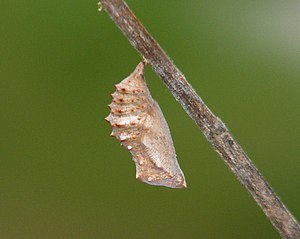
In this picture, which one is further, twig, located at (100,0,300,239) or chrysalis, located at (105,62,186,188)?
chrysalis, located at (105,62,186,188)

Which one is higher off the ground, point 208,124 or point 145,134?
point 145,134

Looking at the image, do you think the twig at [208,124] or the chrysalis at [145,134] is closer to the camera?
the twig at [208,124]

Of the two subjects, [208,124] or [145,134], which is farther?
[145,134]

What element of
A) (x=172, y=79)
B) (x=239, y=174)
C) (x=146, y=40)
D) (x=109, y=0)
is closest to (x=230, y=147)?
(x=239, y=174)
